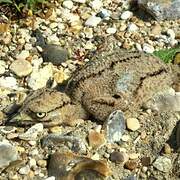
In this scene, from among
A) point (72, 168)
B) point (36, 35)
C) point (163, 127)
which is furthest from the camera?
point (36, 35)

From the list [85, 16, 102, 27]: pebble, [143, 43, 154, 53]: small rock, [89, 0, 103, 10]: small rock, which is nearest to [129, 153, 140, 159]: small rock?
[143, 43, 154, 53]: small rock

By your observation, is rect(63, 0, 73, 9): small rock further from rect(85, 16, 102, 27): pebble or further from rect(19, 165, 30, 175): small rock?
rect(19, 165, 30, 175): small rock

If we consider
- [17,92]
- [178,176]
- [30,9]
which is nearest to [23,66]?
[17,92]

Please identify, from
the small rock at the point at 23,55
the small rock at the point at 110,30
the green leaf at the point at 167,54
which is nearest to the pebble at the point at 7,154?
the small rock at the point at 23,55

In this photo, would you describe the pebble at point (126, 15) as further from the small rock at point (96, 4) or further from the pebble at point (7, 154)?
the pebble at point (7, 154)

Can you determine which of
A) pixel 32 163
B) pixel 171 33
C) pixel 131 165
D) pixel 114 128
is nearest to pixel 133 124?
pixel 114 128

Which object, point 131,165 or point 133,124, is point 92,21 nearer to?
point 133,124

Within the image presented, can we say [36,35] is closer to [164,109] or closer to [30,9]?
[30,9]
